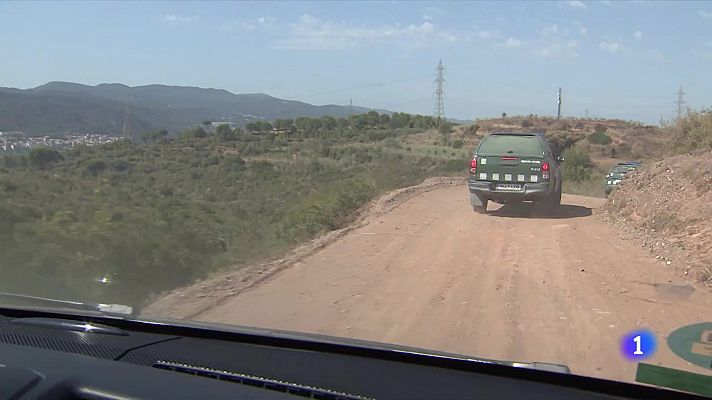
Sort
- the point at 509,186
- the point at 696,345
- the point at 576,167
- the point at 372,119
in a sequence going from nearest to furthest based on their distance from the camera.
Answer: the point at 696,345 → the point at 509,186 → the point at 576,167 → the point at 372,119

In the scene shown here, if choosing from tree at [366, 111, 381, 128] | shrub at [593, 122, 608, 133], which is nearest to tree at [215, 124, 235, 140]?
tree at [366, 111, 381, 128]

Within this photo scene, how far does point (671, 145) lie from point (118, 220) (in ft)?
57.4

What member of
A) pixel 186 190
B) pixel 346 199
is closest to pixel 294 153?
pixel 186 190

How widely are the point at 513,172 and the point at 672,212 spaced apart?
407 centimetres

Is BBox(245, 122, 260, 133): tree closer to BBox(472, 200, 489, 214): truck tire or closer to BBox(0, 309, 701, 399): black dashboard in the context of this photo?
BBox(472, 200, 489, 214): truck tire

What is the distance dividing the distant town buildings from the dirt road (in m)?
7.98

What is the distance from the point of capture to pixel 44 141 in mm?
17250

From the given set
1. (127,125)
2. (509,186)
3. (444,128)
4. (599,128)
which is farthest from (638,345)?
(599,128)

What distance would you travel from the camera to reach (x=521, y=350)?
618 cm

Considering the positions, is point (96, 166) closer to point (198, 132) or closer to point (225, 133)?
point (198, 132)

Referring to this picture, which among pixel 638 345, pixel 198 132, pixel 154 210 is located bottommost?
pixel 638 345

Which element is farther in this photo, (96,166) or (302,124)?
(302,124)

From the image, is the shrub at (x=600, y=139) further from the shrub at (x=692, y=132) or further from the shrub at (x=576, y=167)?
the shrub at (x=692, y=132)

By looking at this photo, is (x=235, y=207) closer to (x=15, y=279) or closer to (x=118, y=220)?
(x=118, y=220)
